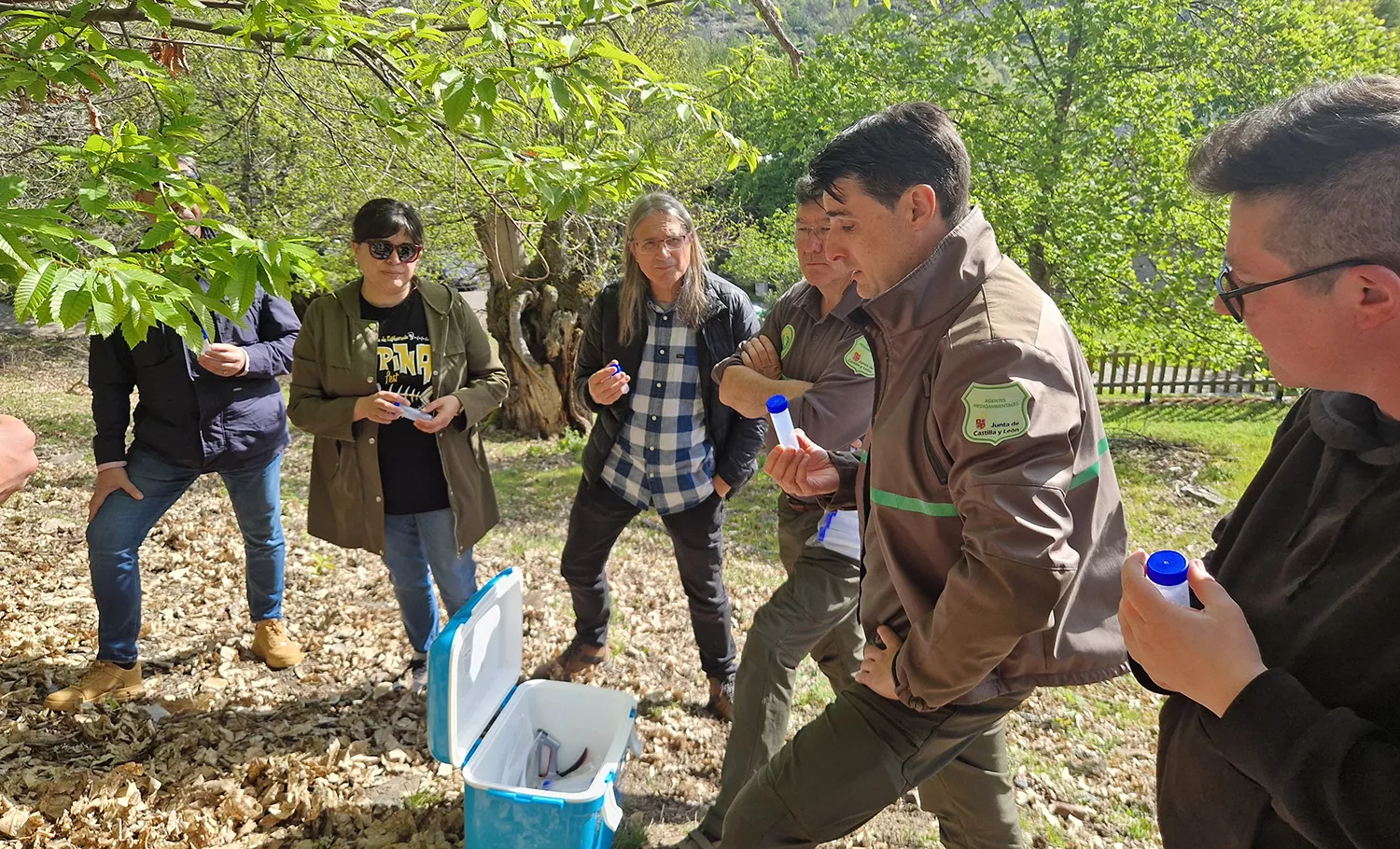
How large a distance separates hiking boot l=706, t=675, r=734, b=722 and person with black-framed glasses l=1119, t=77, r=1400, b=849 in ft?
7.97

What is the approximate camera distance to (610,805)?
2615 millimetres

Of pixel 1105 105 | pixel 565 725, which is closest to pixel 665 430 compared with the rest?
pixel 565 725

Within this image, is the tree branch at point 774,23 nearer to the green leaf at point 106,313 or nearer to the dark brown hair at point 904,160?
the dark brown hair at point 904,160

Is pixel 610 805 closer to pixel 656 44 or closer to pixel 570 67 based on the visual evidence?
pixel 570 67

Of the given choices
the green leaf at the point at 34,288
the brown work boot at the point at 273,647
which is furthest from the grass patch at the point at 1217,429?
the green leaf at the point at 34,288

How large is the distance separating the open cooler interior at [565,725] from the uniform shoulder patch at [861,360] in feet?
4.40

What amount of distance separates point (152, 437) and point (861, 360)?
110 inches

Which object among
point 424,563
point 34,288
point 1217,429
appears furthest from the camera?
point 1217,429

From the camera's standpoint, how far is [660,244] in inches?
131

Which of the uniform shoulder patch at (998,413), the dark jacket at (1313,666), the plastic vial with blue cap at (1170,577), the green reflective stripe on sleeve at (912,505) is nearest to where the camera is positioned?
the dark jacket at (1313,666)

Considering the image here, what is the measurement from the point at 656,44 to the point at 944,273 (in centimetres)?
1072

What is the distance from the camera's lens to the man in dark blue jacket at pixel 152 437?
339 cm

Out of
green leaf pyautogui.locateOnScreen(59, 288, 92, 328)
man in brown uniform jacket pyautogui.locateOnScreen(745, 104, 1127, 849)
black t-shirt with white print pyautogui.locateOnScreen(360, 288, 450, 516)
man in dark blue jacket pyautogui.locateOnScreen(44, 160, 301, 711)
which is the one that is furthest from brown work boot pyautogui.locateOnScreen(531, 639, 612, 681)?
green leaf pyautogui.locateOnScreen(59, 288, 92, 328)

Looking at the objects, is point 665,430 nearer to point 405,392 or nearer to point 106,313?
point 405,392
